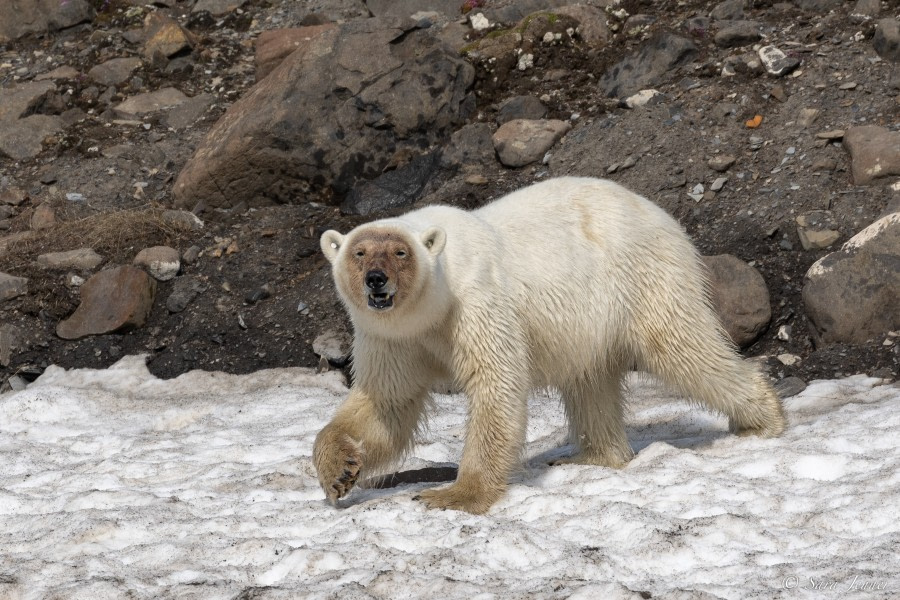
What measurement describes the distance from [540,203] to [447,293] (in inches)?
49.7

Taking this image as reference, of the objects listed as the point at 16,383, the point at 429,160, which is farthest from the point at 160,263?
the point at 429,160

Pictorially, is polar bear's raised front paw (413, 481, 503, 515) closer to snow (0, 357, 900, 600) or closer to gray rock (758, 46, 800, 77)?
snow (0, 357, 900, 600)

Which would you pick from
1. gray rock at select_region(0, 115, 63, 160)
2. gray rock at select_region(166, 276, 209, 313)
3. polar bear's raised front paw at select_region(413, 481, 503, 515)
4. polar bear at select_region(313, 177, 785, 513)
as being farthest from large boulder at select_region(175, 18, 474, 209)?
polar bear's raised front paw at select_region(413, 481, 503, 515)

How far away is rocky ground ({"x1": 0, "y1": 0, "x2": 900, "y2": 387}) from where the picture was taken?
1055cm

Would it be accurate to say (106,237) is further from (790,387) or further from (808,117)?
(808,117)

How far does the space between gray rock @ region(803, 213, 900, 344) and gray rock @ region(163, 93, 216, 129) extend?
9265 millimetres

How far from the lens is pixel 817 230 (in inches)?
414

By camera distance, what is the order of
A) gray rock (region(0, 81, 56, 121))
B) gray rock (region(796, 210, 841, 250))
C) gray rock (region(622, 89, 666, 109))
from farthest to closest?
gray rock (region(0, 81, 56, 121)) → gray rock (region(622, 89, 666, 109)) → gray rock (region(796, 210, 841, 250))

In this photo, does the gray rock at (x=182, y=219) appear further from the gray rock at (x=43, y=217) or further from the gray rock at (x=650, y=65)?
the gray rock at (x=650, y=65)

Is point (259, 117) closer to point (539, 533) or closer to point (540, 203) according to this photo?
point (540, 203)

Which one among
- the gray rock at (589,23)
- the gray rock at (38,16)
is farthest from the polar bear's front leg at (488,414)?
the gray rock at (38,16)

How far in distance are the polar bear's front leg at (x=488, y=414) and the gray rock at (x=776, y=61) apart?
7529 millimetres

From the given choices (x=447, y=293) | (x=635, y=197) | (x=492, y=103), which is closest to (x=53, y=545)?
(x=447, y=293)

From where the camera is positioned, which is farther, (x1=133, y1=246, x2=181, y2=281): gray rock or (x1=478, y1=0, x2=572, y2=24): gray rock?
(x1=478, y1=0, x2=572, y2=24): gray rock
